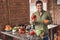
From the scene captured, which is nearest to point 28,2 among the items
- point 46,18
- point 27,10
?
point 27,10

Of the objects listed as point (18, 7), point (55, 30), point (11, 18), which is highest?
point (18, 7)

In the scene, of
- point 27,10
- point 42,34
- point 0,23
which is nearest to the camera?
point 42,34

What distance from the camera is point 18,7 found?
3807 mm

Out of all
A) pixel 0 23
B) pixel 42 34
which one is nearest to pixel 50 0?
pixel 0 23

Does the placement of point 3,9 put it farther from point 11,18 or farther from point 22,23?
point 22,23

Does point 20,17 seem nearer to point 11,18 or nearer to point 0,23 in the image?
point 11,18

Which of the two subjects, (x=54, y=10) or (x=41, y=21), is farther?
(x=54, y=10)

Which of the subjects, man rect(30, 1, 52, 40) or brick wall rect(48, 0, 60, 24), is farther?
brick wall rect(48, 0, 60, 24)

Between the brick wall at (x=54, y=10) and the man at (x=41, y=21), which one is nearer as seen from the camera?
the man at (x=41, y=21)

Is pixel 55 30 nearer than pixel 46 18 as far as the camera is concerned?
No

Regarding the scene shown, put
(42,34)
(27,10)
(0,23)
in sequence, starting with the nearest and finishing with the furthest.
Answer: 1. (42,34)
2. (0,23)
3. (27,10)

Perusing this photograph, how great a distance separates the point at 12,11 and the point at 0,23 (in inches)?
15.3

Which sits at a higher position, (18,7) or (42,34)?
(18,7)

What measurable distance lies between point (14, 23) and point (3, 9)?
414 millimetres
